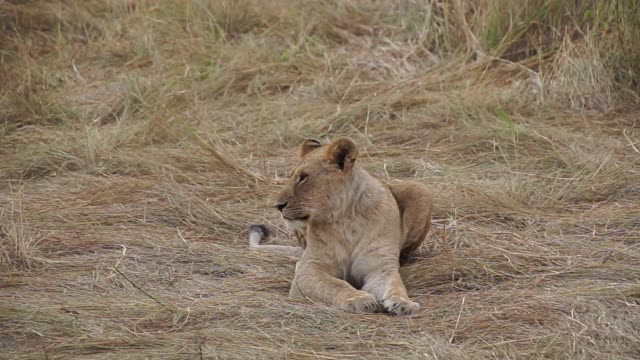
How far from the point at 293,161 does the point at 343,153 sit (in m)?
2.24

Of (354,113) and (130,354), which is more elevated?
(130,354)

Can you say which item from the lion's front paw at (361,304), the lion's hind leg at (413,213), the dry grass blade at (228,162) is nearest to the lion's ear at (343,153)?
the lion's hind leg at (413,213)

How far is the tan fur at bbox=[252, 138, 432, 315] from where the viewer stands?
527cm

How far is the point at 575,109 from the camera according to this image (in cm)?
831

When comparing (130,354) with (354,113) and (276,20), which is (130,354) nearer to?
(354,113)

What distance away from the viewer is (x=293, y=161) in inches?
299

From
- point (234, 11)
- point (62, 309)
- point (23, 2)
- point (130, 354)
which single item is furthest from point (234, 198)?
point (23, 2)

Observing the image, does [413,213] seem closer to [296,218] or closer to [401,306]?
[296,218]

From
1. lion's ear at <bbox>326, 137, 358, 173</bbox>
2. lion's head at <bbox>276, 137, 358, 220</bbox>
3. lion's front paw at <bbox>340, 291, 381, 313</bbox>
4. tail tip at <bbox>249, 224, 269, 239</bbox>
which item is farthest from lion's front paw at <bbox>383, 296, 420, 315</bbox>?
tail tip at <bbox>249, 224, 269, 239</bbox>

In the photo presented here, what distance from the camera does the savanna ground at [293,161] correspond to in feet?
15.6

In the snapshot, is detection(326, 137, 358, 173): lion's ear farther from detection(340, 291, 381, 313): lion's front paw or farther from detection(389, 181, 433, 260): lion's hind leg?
detection(340, 291, 381, 313): lion's front paw

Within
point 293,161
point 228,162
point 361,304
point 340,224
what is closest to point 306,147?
point 340,224

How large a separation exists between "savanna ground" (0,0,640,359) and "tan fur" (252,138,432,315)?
19cm

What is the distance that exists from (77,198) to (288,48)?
349 cm
